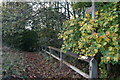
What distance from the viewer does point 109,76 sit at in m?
3.43

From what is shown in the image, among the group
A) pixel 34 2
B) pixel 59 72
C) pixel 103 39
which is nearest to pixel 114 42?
pixel 103 39

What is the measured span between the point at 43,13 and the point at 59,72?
3.12 metres

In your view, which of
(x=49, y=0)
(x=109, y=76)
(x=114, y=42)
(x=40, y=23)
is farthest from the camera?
(x=40, y=23)

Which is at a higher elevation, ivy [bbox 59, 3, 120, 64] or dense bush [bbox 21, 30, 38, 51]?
ivy [bbox 59, 3, 120, 64]

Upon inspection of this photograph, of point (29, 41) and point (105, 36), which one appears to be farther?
point (29, 41)

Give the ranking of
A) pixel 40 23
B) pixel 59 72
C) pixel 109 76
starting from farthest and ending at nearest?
pixel 40 23, pixel 59 72, pixel 109 76

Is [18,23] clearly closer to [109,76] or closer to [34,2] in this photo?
[34,2]

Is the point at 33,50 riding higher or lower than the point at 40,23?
lower

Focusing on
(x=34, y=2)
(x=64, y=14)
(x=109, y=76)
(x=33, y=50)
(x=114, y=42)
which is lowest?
(x=33, y=50)

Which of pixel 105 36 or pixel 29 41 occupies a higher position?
pixel 105 36

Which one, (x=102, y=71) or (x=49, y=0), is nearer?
(x=102, y=71)

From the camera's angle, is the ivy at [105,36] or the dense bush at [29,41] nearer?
the ivy at [105,36]

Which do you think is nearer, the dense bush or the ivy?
the ivy

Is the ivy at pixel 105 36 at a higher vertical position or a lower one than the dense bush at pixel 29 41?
higher
